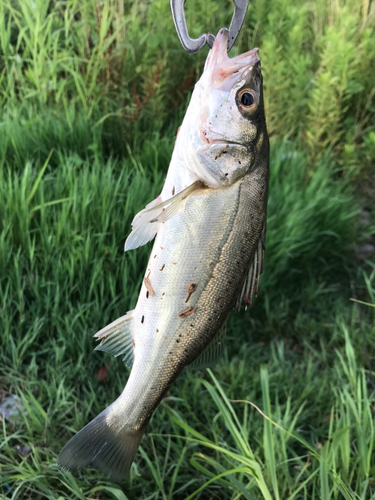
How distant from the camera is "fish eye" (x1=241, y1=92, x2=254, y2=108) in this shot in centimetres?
124

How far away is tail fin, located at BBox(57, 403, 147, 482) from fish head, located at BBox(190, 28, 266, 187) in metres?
0.78

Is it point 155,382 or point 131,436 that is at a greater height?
point 155,382

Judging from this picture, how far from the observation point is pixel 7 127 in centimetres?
255

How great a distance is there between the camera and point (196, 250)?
Answer: 1.19 metres

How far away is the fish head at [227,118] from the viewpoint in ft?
4.03

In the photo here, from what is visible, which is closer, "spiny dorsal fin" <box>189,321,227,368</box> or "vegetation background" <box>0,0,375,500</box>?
"spiny dorsal fin" <box>189,321,227,368</box>

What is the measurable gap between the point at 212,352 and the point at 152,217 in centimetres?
47

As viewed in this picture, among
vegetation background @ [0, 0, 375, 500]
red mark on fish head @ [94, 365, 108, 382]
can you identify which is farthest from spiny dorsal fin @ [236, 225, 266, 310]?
red mark on fish head @ [94, 365, 108, 382]

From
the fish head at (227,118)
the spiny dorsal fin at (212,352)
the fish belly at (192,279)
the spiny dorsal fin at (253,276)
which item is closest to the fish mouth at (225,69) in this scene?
the fish head at (227,118)

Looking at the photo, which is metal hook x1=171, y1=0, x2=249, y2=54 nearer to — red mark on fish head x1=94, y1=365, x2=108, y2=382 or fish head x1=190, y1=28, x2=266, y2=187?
fish head x1=190, y1=28, x2=266, y2=187

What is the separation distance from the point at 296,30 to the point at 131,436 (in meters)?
3.11

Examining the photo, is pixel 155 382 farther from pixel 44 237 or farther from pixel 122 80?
pixel 122 80

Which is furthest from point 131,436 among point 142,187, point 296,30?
point 296,30

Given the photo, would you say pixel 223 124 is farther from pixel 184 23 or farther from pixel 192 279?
pixel 192 279
